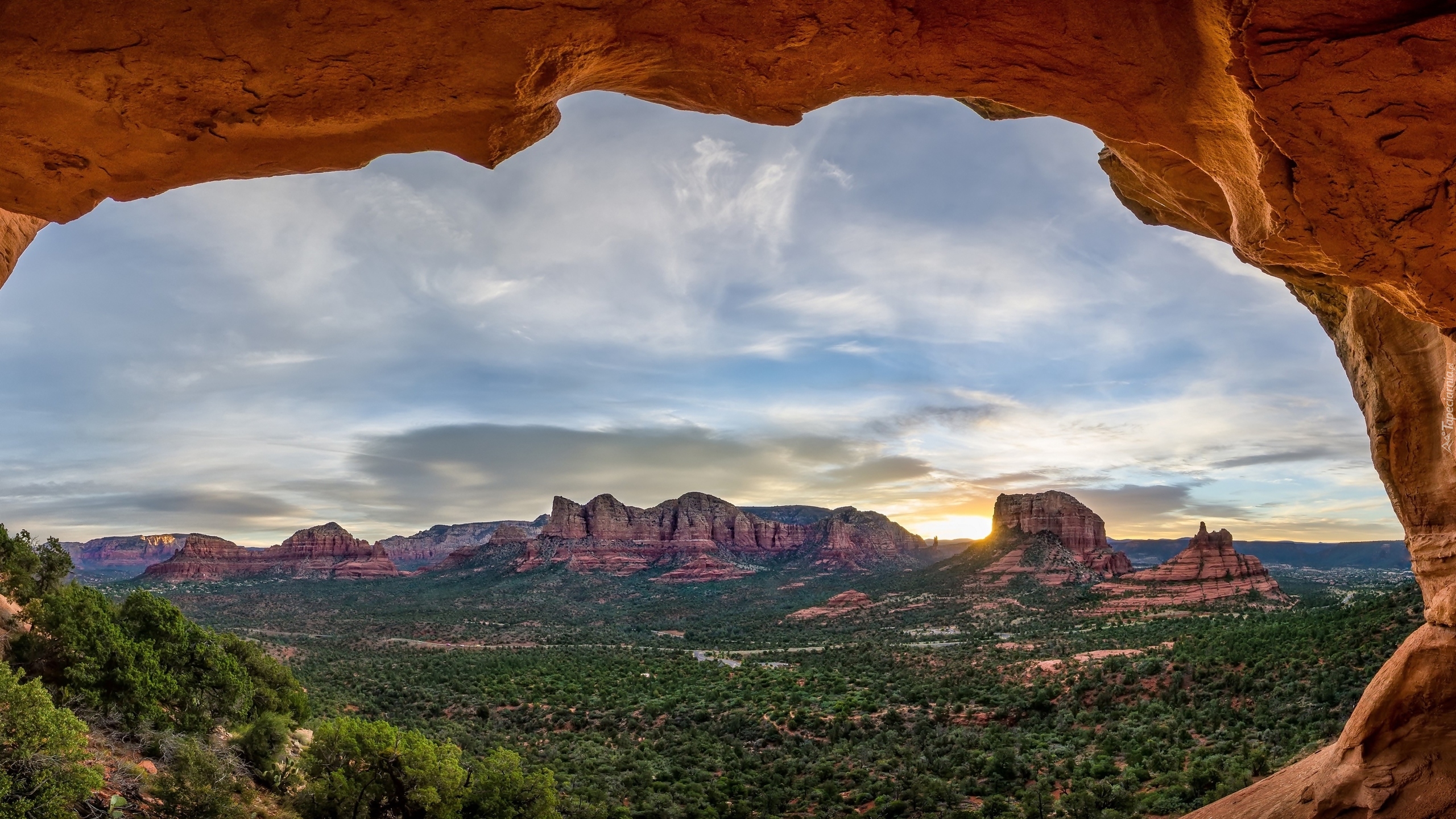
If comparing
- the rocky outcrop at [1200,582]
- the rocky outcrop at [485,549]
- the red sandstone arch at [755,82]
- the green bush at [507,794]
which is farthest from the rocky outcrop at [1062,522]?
the red sandstone arch at [755,82]

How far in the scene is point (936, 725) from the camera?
26.2 m

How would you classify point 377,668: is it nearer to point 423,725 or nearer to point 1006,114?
point 423,725

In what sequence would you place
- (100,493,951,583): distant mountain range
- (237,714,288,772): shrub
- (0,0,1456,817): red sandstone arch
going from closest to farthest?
(0,0,1456,817): red sandstone arch → (237,714,288,772): shrub → (100,493,951,583): distant mountain range

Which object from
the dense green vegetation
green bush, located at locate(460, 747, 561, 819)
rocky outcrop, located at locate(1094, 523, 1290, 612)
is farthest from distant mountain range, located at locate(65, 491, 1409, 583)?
green bush, located at locate(460, 747, 561, 819)

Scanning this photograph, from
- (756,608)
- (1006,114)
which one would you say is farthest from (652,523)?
(1006,114)

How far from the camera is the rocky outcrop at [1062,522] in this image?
326 feet

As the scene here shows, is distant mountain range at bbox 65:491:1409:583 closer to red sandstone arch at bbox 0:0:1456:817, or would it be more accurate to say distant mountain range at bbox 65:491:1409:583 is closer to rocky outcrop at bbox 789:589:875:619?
rocky outcrop at bbox 789:589:875:619

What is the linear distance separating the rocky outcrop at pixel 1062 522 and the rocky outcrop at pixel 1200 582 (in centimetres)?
2183

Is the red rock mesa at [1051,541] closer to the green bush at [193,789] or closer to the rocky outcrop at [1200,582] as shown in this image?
the rocky outcrop at [1200,582]

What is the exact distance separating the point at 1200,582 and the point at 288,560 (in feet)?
549

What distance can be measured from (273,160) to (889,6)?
5.36 meters

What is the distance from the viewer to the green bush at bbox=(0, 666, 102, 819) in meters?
9.40

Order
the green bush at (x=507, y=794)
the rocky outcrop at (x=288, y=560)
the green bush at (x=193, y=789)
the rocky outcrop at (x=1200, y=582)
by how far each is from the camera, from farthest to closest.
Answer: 1. the rocky outcrop at (x=288, y=560)
2. the rocky outcrop at (x=1200, y=582)
3. the green bush at (x=507, y=794)
4. the green bush at (x=193, y=789)

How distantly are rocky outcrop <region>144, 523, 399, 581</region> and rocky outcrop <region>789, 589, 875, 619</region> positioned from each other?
94.8m
